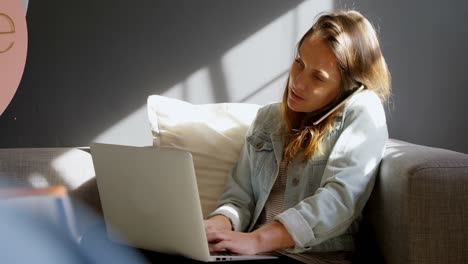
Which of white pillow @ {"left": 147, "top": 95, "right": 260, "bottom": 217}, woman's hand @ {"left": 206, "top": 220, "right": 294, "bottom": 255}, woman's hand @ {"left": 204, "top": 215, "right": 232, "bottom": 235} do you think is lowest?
woman's hand @ {"left": 204, "top": 215, "right": 232, "bottom": 235}

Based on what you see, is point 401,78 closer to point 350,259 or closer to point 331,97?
point 331,97

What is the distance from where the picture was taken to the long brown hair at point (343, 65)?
4.90 ft

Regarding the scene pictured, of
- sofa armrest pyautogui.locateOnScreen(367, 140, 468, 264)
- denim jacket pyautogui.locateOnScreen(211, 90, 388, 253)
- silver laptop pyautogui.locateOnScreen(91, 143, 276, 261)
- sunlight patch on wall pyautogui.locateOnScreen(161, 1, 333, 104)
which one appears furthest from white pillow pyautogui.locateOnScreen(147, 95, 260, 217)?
sofa armrest pyautogui.locateOnScreen(367, 140, 468, 264)

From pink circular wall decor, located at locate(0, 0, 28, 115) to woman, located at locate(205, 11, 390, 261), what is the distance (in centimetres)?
78

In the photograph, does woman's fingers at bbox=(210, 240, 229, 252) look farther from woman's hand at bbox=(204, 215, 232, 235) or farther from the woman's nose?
the woman's nose

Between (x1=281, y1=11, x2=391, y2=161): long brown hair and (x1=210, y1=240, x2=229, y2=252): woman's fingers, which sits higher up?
(x1=281, y1=11, x2=391, y2=161): long brown hair

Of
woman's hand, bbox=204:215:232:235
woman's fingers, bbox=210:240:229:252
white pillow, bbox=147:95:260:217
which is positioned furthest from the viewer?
white pillow, bbox=147:95:260:217

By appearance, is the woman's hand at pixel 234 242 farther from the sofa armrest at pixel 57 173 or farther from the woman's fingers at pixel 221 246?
the sofa armrest at pixel 57 173

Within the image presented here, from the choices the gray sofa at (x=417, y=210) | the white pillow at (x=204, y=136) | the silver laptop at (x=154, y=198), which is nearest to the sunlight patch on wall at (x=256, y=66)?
the white pillow at (x=204, y=136)

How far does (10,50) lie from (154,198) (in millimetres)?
985

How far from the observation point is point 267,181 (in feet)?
5.12

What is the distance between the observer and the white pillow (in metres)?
1.75

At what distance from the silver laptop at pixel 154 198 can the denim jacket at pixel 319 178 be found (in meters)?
0.14

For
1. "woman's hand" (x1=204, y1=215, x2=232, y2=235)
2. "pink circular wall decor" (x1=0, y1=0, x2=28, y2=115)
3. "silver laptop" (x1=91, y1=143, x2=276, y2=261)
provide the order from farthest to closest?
"pink circular wall decor" (x1=0, y1=0, x2=28, y2=115), "woman's hand" (x1=204, y1=215, x2=232, y2=235), "silver laptop" (x1=91, y1=143, x2=276, y2=261)
